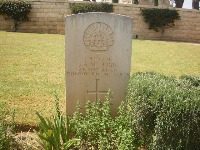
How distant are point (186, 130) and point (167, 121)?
279 millimetres

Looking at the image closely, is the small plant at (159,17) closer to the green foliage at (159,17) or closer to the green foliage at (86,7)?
the green foliage at (159,17)

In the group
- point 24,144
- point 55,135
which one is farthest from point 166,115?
point 24,144

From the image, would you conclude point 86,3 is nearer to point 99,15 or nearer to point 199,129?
point 99,15

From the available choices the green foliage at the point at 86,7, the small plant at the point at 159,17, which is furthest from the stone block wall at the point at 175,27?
the green foliage at the point at 86,7

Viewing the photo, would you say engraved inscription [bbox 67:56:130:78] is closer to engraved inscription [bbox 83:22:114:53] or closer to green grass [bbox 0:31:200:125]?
engraved inscription [bbox 83:22:114:53]

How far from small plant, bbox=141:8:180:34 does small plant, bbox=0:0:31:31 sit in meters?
8.88

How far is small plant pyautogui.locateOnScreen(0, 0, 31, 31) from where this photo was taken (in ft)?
59.1

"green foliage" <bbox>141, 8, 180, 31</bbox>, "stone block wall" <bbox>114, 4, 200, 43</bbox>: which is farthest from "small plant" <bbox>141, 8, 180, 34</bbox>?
"stone block wall" <bbox>114, 4, 200, 43</bbox>

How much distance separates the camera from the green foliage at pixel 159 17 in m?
19.8

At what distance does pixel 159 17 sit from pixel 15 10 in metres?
10.8

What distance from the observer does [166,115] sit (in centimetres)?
349

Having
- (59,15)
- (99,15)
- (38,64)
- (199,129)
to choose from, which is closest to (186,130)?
(199,129)

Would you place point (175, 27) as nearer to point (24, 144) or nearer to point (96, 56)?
point (96, 56)

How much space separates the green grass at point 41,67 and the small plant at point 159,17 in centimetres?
495
